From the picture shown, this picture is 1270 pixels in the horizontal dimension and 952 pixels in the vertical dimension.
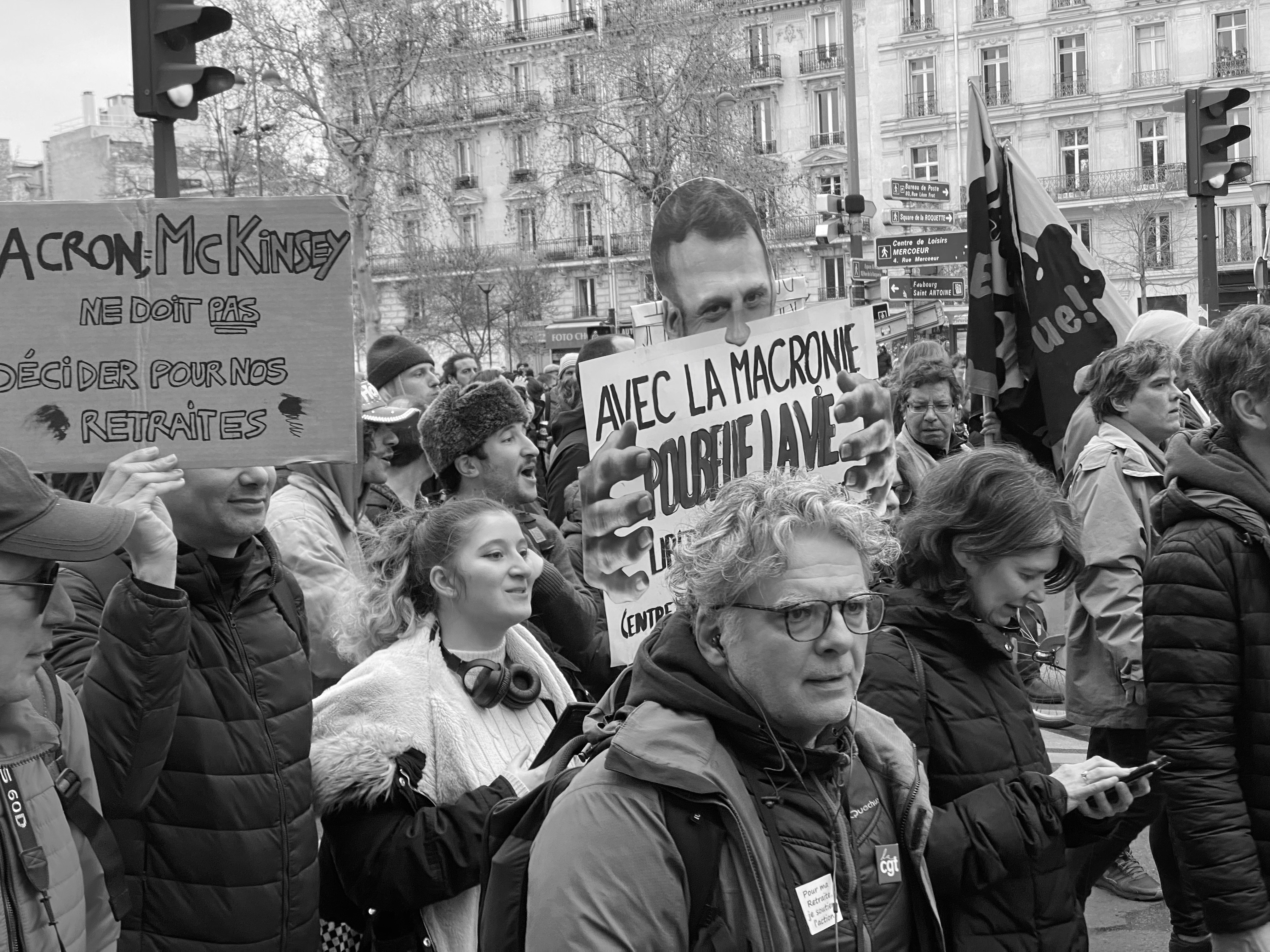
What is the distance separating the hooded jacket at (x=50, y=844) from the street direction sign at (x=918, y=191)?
1796 centimetres

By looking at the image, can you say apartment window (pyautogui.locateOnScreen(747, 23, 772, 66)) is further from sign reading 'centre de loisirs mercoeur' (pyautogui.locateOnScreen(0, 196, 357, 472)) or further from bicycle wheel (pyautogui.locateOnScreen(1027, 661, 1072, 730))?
sign reading 'centre de loisirs mercoeur' (pyautogui.locateOnScreen(0, 196, 357, 472))

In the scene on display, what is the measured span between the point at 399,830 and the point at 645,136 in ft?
Result: 112

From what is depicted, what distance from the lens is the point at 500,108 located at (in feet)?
114

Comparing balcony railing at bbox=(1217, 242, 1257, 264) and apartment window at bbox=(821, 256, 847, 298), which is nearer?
apartment window at bbox=(821, 256, 847, 298)

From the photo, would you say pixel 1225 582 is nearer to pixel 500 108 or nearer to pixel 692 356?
pixel 692 356

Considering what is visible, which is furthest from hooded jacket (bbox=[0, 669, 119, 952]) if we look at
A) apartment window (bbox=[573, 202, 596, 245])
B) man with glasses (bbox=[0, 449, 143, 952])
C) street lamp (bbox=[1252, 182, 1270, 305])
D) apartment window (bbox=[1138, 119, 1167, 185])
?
apartment window (bbox=[573, 202, 596, 245])

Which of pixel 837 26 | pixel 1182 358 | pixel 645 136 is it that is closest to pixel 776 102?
pixel 837 26

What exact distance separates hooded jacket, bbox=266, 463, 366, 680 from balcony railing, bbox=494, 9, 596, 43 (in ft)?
150

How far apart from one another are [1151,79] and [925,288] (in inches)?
1244

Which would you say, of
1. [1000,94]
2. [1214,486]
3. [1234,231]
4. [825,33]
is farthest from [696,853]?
[825,33]

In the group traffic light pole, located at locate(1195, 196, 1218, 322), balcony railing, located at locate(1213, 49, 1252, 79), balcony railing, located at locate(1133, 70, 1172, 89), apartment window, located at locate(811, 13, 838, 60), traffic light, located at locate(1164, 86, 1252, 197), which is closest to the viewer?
traffic light, located at locate(1164, 86, 1252, 197)

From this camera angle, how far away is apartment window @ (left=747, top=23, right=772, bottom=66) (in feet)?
166

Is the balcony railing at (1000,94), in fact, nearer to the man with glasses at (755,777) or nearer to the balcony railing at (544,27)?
A: the balcony railing at (544,27)

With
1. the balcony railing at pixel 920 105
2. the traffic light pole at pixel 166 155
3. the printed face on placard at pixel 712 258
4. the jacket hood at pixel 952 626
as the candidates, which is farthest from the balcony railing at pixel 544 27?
the jacket hood at pixel 952 626
